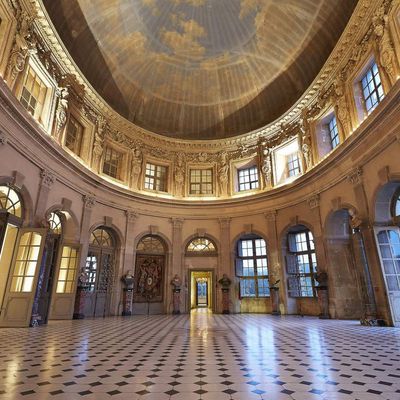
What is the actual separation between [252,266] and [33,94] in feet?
42.4

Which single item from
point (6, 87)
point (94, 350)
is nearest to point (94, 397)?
point (94, 350)

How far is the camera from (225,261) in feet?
52.2

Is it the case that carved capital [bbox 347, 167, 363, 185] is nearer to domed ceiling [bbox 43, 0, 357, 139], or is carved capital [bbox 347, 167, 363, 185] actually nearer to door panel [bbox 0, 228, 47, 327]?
domed ceiling [bbox 43, 0, 357, 139]

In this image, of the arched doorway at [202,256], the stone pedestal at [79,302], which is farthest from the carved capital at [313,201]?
the stone pedestal at [79,302]

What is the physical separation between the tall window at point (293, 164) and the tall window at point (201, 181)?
4.71 metres

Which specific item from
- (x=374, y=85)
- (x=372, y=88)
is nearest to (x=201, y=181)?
(x=372, y=88)

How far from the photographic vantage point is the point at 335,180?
11727mm

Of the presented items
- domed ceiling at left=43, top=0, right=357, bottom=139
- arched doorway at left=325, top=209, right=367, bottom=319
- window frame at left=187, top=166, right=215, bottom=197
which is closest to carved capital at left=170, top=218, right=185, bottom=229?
window frame at left=187, top=166, right=215, bottom=197

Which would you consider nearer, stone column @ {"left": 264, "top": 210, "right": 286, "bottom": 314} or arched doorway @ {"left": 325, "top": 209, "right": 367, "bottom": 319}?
arched doorway @ {"left": 325, "top": 209, "right": 367, "bottom": 319}

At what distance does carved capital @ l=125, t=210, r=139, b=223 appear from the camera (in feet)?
50.0

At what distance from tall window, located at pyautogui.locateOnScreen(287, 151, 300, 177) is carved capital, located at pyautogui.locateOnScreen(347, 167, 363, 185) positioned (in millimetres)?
4527

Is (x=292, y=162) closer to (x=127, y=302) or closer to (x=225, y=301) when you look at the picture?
(x=225, y=301)

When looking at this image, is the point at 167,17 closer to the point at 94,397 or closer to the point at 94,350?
the point at 94,350

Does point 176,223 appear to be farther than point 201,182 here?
No
